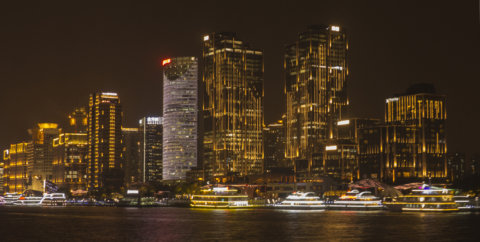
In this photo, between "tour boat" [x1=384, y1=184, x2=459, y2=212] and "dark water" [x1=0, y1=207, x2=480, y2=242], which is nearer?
"dark water" [x1=0, y1=207, x2=480, y2=242]

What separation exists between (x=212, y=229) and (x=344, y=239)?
2918cm

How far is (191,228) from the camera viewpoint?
415 feet

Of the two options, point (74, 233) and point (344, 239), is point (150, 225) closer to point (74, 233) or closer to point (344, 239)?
point (74, 233)

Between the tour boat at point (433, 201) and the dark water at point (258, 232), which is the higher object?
the tour boat at point (433, 201)

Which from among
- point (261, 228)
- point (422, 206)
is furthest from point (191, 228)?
point (422, 206)

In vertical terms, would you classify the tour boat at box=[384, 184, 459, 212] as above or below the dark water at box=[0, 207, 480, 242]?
above

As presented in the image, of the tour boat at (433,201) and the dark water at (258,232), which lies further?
the tour boat at (433,201)

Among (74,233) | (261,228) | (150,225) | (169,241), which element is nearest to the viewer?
(169,241)

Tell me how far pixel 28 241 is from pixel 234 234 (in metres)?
31.2

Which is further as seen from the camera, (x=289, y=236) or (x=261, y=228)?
(x=261, y=228)

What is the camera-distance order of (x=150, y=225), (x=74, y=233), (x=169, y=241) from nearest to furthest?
1. (x=169, y=241)
2. (x=74, y=233)
3. (x=150, y=225)

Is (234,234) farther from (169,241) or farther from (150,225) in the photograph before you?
(150,225)

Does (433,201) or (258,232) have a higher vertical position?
(433,201)

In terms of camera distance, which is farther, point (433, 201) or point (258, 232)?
point (433, 201)
